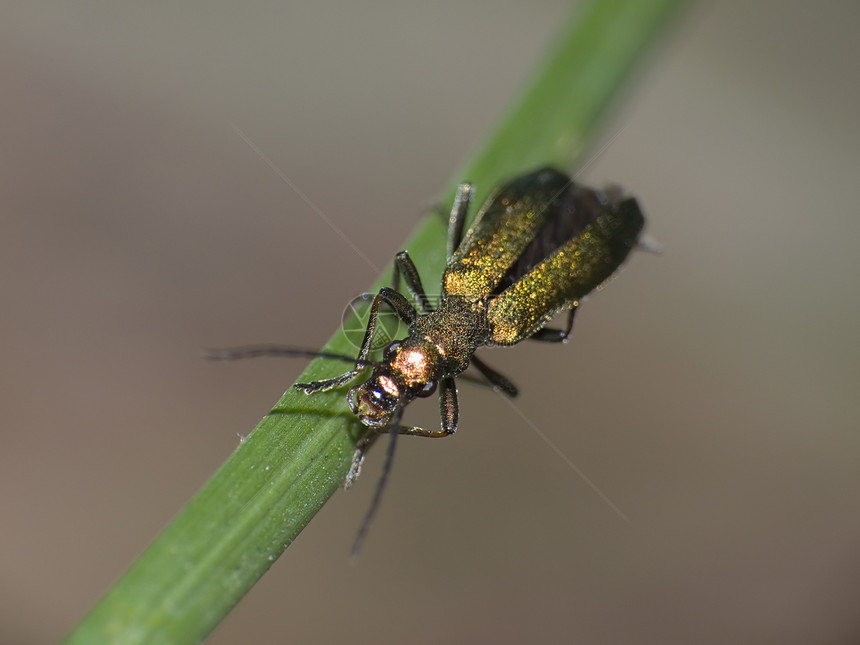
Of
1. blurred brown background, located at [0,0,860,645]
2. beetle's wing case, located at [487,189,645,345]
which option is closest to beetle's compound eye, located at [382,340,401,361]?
beetle's wing case, located at [487,189,645,345]

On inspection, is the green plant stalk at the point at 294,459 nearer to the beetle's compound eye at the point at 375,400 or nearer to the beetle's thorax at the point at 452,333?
the beetle's compound eye at the point at 375,400

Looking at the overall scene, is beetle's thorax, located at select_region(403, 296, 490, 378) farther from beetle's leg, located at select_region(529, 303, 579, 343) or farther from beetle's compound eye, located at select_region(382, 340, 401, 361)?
beetle's leg, located at select_region(529, 303, 579, 343)

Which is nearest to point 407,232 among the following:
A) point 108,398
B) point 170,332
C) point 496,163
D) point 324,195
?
point 324,195

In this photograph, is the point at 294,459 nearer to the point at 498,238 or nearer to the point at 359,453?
the point at 359,453

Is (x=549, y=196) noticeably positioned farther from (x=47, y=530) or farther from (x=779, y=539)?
(x=47, y=530)

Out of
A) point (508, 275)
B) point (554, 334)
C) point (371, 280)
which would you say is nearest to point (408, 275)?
point (508, 275)
